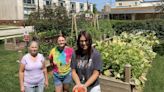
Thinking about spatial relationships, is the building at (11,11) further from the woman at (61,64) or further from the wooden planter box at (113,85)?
the woman at (61,64)

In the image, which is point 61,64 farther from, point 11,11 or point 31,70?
point 11,11

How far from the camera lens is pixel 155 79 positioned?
1003 centimetres

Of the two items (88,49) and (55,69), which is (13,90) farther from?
(88,49)

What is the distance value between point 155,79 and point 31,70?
18.0ft

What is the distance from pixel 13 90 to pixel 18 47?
10793 mm

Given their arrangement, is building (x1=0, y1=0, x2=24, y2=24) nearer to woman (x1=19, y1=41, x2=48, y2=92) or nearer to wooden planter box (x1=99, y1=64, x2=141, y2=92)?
wooden planter box (x1=99, y1=64, x2=141, y2=92)

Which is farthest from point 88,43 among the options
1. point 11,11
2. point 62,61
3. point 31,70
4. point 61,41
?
point 11,11

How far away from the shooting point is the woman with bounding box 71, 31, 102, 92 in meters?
4.63

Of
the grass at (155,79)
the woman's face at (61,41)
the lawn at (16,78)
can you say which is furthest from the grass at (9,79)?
the grass at (155,79)

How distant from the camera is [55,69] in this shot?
659 centimetres

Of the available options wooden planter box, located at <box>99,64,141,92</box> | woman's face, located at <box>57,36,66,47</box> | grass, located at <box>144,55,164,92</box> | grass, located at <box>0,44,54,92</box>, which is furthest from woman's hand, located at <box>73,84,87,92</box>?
grass, located at <box>144,55,164,92</box>

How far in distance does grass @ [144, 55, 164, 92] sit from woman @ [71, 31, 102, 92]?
4407 mm

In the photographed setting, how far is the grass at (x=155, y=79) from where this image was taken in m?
8.98

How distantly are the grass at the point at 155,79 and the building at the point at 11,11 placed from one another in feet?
156
